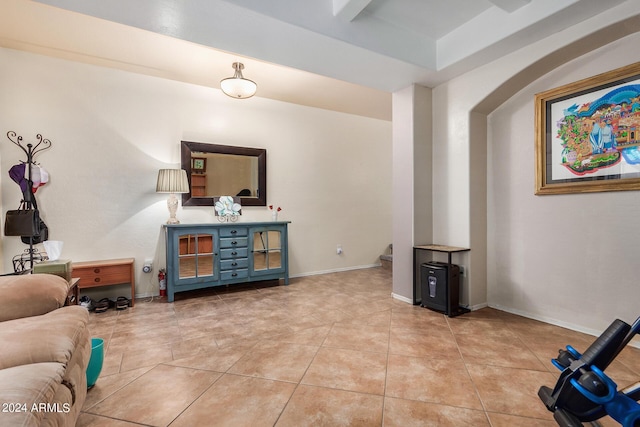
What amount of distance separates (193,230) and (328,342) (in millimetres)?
2149

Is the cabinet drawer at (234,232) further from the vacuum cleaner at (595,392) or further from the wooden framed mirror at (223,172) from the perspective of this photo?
the vacuum cleaner at (595,392)

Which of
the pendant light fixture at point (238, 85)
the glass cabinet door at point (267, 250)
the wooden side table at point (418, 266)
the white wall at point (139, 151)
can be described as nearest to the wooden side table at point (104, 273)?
the white wall at point (139, 151)

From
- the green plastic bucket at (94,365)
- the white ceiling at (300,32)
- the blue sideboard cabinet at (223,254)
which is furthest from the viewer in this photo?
the blue sideboard cabinet at (223,254)

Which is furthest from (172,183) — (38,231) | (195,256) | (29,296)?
(29,296)

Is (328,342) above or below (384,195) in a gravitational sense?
below

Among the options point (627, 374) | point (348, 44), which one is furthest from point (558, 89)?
point (627, 374)

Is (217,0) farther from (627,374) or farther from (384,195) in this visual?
(384,195)

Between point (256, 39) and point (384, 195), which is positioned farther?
point (384, 195)

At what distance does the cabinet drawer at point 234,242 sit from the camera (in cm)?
375

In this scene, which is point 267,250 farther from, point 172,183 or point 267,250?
point 172,183

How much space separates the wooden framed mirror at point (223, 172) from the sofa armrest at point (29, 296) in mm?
2334

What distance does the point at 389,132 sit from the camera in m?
5.60

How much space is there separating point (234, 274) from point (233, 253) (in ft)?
0.88

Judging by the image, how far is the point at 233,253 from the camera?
12.5 feet
